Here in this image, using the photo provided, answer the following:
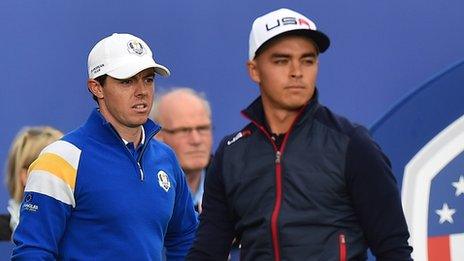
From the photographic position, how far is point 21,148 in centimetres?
393

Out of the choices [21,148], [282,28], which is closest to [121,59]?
[282,28]

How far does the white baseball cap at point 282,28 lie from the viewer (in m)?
2.59

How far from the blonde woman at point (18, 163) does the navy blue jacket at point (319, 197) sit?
1.45 m

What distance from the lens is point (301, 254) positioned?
247 centimetres

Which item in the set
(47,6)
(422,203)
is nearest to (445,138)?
(422,203)

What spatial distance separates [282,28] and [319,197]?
38cm

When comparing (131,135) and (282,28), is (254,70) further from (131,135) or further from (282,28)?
(131,135)

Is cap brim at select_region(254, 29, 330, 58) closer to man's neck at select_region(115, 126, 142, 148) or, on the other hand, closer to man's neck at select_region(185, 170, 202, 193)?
man's neck at select_region(115, 126, 142, 148)

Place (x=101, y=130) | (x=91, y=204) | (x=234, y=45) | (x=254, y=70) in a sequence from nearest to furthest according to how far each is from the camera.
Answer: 1. (x=254, y=70)
2. (x=91, y=204)
3. (x=101, y=130)
4. (x=234, y=45)

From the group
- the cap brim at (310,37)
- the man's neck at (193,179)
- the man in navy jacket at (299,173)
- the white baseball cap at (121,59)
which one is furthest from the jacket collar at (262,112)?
the man's neck at (193,179)

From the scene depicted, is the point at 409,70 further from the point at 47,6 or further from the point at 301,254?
the point at 301,254

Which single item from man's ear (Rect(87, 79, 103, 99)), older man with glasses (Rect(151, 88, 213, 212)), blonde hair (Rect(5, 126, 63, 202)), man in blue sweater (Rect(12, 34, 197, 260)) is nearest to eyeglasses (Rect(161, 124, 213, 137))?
older man with glasses (Rect(151, 88, 213, 212))

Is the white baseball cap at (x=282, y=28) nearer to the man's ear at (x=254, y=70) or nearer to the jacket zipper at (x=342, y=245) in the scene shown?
the man's ear at (x=254, y=70)

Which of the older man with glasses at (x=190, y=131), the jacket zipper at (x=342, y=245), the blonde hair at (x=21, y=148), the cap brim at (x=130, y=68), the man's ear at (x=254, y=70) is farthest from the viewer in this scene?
the older man with glasses at (x=190, y=131)
